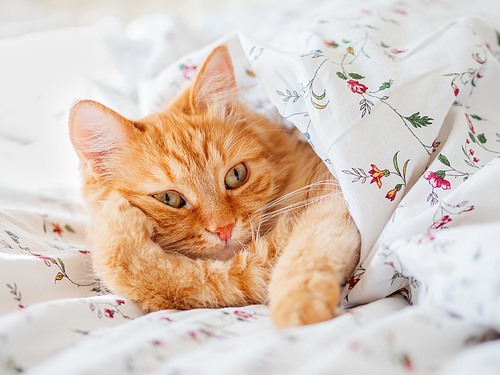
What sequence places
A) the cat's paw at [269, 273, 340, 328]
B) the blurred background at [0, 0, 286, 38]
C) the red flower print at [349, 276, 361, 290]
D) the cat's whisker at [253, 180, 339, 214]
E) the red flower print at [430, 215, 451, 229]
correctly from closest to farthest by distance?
the cat's paw at [269, 273, 340, 328]
the red flower print at [430, 215, 451, 229]
the red flower print at [349, 276, 361, 290]
the cat's whisker at [253, 180, 339, 214]
the blurred background at [0, 0, 286, 38]

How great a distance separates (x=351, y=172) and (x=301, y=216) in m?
0.21

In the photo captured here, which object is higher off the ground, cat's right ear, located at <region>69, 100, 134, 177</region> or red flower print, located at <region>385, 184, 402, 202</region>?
cat's right ear, located at <region>69, 100, 134, 177</region>

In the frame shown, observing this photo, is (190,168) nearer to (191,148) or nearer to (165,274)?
(191,148)

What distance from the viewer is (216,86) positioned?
50.3 inches

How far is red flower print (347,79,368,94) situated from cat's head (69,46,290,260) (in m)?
0.37

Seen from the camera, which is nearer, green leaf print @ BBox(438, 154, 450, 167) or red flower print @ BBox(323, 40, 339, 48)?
green leaf print @ BBox(438, 154, 450, 167)

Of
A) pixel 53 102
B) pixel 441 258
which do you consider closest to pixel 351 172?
pixel 441 258

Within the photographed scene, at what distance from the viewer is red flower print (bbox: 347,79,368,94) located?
1042 mm

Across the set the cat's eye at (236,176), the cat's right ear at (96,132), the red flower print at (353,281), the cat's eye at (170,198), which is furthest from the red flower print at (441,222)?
the cat's right ear at (96,132)

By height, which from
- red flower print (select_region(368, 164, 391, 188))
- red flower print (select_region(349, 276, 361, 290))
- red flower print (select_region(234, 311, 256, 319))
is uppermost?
red flower print (select_region(368, 164, 391, 188))

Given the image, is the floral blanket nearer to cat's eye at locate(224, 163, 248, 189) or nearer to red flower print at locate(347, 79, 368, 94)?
red flower print at locate(347, 79, 368, 94)

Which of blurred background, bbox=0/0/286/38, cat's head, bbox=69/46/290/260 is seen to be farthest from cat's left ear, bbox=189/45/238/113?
blurred background, bbox=0/0/286/38

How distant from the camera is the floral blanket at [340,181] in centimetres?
60

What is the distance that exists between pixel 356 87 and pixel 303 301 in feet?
2.14
